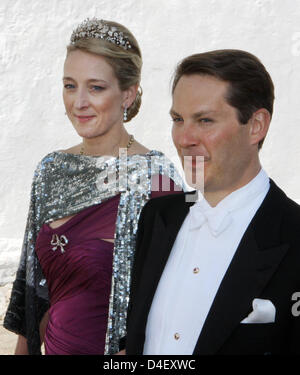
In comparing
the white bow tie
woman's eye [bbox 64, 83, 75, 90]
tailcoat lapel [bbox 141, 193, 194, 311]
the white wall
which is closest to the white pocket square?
the white bow tie

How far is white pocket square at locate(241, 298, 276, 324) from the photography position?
154 cm

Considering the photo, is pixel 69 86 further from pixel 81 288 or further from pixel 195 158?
pixel 195 158

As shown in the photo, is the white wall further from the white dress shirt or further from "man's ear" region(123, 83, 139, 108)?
the white dress shirt

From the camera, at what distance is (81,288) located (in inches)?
102

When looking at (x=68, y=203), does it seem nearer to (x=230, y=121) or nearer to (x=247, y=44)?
(x=230, y=121)

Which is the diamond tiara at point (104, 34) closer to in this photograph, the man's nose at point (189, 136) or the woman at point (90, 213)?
the woman at point (90, 213)

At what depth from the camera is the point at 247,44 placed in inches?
231

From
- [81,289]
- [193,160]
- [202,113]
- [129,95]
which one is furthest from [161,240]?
[129,95]

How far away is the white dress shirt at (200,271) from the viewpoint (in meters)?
1.71

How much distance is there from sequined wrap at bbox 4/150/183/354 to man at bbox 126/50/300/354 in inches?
27.4

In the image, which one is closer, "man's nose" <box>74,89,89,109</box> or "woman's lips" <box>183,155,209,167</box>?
"woman's lips" <box>183,155,209,167</box>

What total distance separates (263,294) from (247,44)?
15.3 ft

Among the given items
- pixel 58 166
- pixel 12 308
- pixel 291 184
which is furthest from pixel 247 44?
pixel 12 308

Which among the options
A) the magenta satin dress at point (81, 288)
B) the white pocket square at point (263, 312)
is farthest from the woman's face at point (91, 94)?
the white pocket square at point (263, 312)
